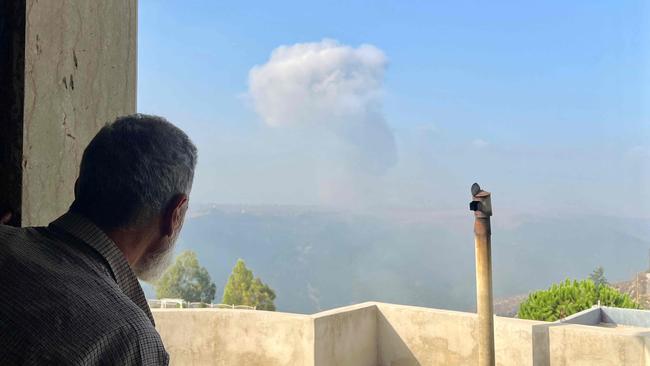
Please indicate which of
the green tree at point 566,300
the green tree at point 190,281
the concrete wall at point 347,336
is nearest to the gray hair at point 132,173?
the concrete wall at point 347,336

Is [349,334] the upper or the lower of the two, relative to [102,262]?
lower

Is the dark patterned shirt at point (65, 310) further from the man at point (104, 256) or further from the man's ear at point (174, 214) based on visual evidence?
the man's ear at point (174, 214)

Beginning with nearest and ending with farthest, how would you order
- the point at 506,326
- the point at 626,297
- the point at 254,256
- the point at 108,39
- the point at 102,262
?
the point at 102,262
the point at 108,39
the point at 506,326
the point at 626,297
the point at 254,256

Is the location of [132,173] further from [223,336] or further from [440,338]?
[440,338]

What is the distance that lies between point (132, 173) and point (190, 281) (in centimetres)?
2830

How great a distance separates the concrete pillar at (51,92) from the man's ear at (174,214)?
34cm

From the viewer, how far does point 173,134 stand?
2.44ft

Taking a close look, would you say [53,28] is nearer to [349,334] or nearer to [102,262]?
[102,262]

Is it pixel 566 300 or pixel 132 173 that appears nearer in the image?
pixel 132 173

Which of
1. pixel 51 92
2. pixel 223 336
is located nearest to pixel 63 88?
pixel 51 92

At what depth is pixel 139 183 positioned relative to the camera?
0.69 m

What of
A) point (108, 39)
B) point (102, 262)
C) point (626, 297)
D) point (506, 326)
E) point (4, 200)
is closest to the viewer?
point (102, 262)

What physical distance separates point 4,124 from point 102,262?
0.43 metres

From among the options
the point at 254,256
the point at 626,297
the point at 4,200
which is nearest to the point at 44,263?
the point at 4,200
